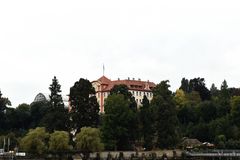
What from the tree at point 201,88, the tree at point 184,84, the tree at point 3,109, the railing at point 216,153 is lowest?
the railing at point 216,153

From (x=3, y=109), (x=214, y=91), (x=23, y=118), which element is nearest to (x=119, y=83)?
(x=23, y=118)

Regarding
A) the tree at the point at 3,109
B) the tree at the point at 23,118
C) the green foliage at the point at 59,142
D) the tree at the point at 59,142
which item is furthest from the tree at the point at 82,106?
the tree at the point at 23,118

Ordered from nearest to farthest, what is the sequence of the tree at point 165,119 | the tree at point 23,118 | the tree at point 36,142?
1. the tree at point 36,142
2. the tree at point 165,119
3. the tree at point 23,118

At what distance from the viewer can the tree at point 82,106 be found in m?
78.5

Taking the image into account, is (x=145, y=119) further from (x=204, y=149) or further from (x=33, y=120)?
(x=33, y=120)

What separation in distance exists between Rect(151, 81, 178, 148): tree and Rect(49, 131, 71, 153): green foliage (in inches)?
540

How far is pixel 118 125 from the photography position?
2968 inches

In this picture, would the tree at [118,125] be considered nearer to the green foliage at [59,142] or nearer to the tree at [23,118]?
the green foliage at [59,142]

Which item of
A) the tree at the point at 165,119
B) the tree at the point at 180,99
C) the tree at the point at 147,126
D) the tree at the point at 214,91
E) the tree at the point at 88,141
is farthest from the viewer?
the tree at the point at 214,91

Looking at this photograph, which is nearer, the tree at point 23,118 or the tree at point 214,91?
the tree at point 23,118

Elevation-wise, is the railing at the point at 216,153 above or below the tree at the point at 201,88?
below

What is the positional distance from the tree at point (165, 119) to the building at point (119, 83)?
55.1m

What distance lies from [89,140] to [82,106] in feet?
27.4

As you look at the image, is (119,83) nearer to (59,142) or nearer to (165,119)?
(165,119)
